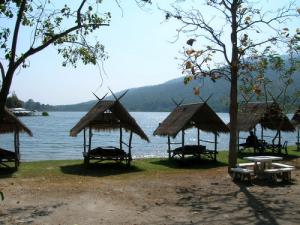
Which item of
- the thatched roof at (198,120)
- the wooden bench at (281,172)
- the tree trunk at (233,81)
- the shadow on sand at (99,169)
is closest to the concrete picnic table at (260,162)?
the wooden bench at (281,172)

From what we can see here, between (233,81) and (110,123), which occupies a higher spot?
(233,81)

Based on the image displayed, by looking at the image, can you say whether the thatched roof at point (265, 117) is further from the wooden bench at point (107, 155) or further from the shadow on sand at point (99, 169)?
the shadow on sand at point (99, 169)

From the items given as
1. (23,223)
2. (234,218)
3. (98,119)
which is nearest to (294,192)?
(234,218)

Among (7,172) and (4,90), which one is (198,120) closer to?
(7,172)

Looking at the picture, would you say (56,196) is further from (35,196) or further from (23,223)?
(23,223)

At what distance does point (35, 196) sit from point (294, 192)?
673 cm

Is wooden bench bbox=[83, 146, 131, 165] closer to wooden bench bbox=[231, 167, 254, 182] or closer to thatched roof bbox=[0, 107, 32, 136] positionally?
thatched roof bbox=[0, 107, 32, 136]

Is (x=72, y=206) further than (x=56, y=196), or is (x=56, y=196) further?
(x=56, y=196)

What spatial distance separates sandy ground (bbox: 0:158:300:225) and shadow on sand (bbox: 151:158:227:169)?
427 cm

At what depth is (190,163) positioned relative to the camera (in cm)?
2112

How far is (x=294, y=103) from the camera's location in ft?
79.2

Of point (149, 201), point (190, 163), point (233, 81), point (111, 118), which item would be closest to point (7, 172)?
point (111, 118)

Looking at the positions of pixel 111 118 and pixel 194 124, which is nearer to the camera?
pixel 111 118

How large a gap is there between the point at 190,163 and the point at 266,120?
22.3ft
